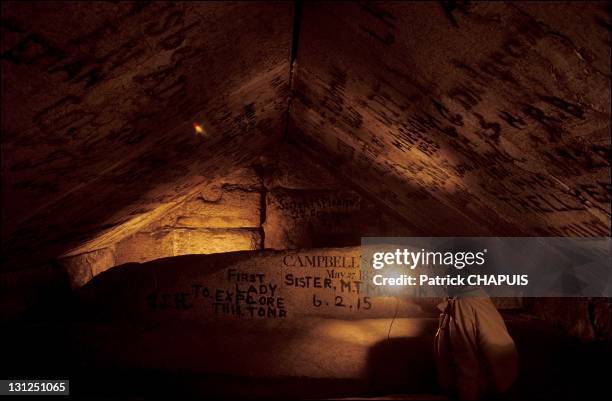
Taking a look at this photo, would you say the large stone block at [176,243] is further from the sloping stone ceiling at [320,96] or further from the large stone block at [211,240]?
the sloping stone ceiling at [320,96]

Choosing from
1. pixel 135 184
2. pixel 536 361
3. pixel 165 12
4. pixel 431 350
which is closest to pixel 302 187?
pixel 135 184

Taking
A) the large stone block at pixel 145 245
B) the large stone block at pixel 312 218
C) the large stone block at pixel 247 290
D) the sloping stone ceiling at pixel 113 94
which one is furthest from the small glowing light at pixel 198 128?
the large stone block at pixel 145 245

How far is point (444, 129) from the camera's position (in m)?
2.94

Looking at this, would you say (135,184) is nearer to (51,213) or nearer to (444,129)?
(51,213)

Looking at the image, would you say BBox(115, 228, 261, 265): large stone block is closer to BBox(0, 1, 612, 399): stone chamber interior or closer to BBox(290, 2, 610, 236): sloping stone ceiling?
BBox(0, 1, 612, 399): stone chamber interior

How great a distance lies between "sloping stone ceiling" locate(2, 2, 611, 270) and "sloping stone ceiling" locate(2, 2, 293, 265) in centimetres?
1

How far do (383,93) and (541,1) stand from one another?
1393 millimetres

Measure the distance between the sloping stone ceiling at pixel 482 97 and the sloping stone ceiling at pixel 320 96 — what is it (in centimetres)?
1

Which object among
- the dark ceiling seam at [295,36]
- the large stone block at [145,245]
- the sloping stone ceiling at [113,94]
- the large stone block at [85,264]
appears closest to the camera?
the sloping stone ceiling at [113,94]

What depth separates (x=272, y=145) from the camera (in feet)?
20.3

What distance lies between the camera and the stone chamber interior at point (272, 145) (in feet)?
6.20

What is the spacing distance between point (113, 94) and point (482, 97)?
76.5 inches

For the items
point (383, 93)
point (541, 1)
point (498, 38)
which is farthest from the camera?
point (383, 93)

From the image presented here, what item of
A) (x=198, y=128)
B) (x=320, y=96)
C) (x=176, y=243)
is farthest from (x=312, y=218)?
(x=198, y=128)
